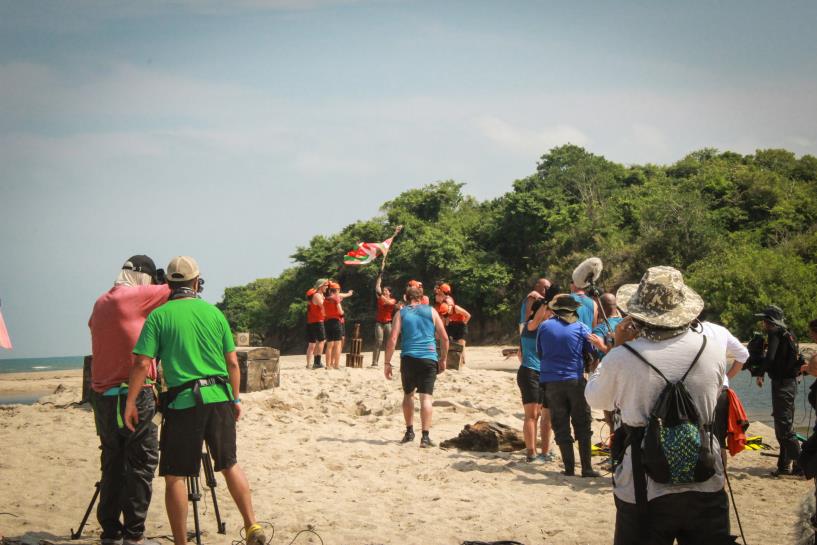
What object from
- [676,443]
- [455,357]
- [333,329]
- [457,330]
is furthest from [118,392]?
[457,330]

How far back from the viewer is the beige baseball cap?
17.8 feet

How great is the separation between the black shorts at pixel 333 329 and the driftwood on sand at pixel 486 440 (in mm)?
7100

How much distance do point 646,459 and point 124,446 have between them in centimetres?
368

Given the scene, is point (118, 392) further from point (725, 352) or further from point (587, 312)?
point (587, 312)

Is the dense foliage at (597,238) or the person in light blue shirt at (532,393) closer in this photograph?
the person in light blue shirt at (532,393)

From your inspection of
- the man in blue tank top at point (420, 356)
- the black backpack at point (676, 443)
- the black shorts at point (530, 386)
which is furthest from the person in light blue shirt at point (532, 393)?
the black backpack at point (676, 443)

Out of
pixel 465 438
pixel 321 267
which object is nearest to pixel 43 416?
pixel 465 438

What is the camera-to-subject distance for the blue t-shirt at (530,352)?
30.7 feet

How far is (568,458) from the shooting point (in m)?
8.57

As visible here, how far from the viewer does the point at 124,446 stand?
5.57m

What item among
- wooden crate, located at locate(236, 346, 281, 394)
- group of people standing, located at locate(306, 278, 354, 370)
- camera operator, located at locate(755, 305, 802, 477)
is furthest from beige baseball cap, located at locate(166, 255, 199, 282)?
group of people standing, located at locate(306, 278, 354, 370)

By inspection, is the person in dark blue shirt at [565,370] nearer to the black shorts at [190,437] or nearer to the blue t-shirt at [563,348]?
the blue t-shirt at [563,348]

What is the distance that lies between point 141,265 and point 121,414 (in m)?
1.09

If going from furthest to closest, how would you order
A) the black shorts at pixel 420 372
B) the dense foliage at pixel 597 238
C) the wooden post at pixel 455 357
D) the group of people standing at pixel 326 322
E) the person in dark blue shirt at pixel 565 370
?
the dense foliage at pixel 597 238 → the wooden post at pixel 455 357 → the group of people standing at pixel 326 322 → the black shorts at pixel 420 372 → the person in dark blue shirt at pixel 565 370
